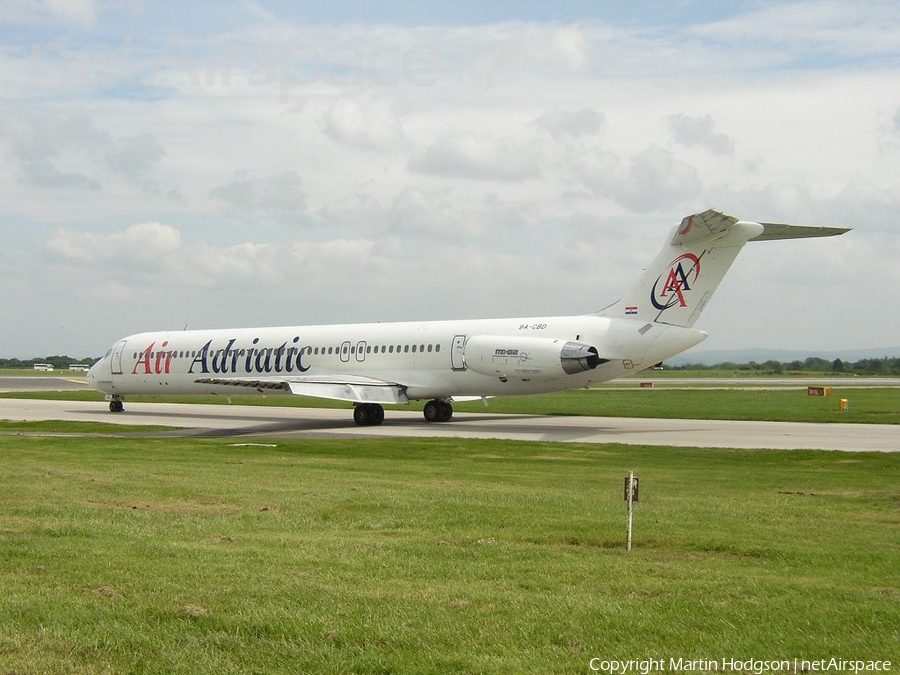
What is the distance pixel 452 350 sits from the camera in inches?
1324

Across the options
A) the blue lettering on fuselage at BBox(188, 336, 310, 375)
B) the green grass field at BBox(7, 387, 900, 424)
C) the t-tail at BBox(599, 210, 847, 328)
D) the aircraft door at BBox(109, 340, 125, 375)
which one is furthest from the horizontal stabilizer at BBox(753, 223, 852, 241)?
the aircraft door at BBox(109, 340, 125, 375)

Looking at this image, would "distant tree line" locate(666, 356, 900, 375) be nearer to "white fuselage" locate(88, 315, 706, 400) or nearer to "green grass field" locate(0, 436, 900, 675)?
"white fuselage" locate(88, 315, 706, 400)

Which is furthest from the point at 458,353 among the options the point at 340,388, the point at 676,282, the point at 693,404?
the point at 693,404

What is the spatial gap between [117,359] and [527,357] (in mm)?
20683

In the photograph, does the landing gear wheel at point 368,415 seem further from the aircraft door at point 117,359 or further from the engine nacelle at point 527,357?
the aircraft door at point 117,359

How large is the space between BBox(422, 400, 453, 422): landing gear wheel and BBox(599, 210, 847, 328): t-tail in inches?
352

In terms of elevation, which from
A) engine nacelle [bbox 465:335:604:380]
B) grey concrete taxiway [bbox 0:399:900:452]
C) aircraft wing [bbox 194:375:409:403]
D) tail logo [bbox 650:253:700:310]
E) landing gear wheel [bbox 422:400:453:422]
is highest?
tail logo [bbox 650:253:700:310]

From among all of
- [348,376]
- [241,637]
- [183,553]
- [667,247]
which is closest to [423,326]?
[348,376]

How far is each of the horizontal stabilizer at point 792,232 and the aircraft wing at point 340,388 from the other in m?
13.2

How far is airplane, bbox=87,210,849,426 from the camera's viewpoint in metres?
28.2

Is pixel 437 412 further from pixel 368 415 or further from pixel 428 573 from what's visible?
pixel 428 573

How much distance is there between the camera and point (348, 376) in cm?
3575

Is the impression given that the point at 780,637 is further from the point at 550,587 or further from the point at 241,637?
the point at 241,637

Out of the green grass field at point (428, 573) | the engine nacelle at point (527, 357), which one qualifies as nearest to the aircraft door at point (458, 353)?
the engine nacelle at point (527, 357)
